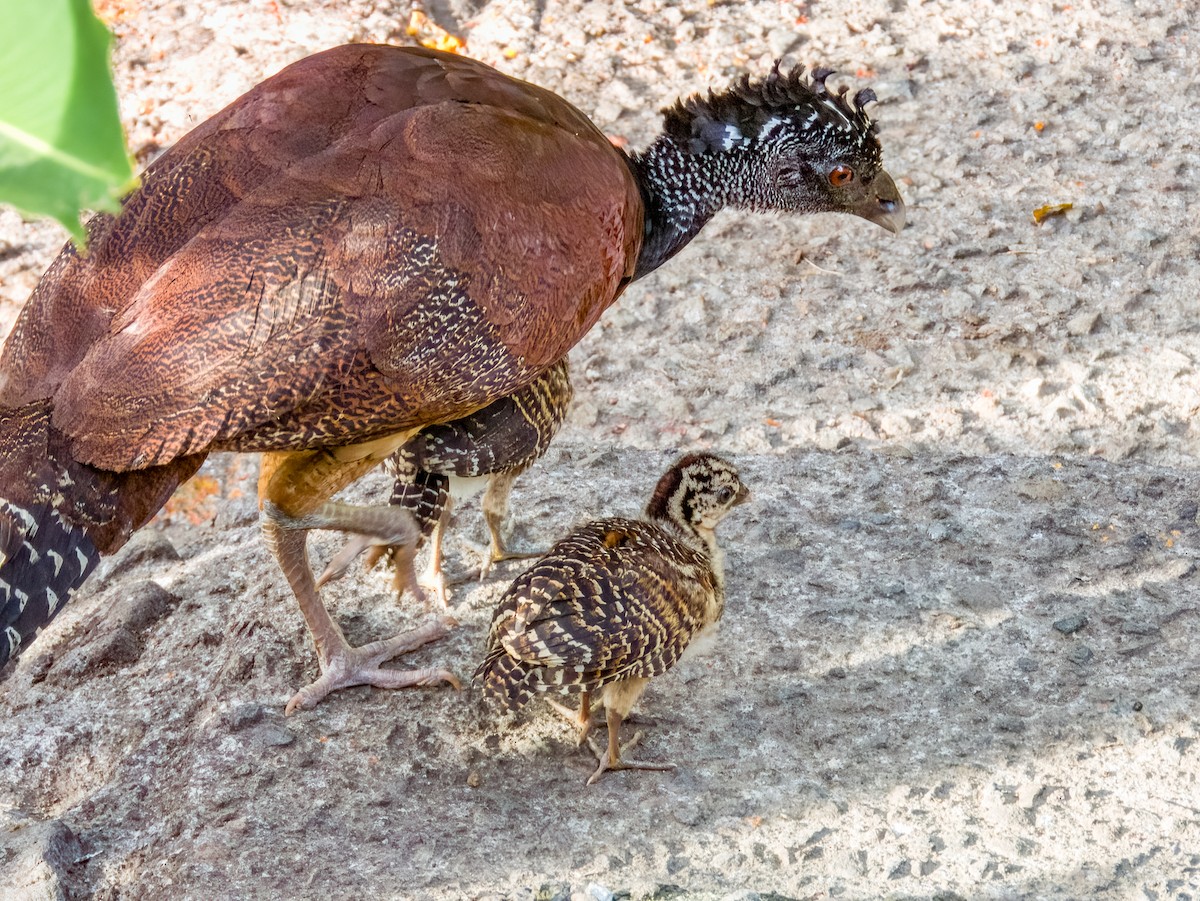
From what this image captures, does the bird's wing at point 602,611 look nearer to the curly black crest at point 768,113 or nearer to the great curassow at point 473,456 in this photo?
the great curassow at point 473,456

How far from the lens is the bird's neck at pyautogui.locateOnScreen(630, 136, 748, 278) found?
431cm

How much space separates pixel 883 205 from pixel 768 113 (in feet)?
1.87

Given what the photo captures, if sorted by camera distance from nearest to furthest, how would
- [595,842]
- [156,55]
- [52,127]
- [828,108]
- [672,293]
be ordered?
[52,127] < [595,842] < [828,108] < [672,293] < [156,55]

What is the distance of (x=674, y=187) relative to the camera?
14.2 feet

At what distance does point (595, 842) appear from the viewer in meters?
3.22

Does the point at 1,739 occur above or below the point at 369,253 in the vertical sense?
below

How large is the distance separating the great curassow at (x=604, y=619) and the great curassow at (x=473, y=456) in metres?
0.43

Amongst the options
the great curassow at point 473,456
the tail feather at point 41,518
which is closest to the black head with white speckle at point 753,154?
the great curassow at point 473,456

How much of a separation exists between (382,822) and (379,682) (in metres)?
0.58

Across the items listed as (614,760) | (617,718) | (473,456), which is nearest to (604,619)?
(617,718)

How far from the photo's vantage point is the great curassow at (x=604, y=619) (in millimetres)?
3182

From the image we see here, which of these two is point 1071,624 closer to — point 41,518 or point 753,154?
point 753,154

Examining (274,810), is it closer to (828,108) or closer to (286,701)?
(286,701)

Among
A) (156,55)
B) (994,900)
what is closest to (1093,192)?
Result: (994,900)
